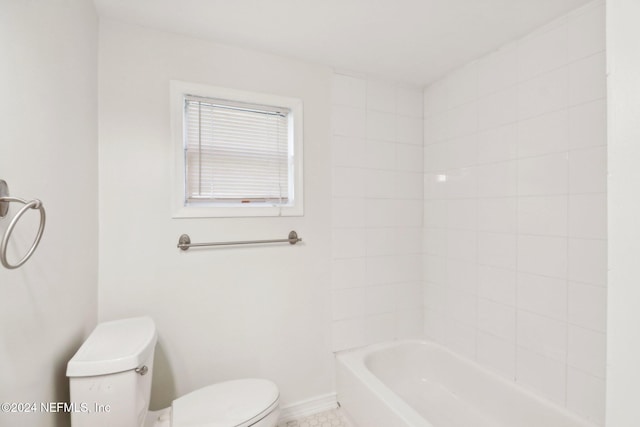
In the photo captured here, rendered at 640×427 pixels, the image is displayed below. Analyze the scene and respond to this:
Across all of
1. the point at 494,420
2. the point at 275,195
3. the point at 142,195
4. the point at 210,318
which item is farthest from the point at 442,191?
the point at 142,195

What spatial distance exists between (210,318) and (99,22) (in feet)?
5.23

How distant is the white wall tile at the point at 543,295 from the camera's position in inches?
57.1

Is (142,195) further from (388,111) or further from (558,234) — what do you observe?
(558,234)

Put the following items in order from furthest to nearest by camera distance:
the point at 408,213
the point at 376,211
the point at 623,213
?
the point at 408,213, the point at 376,211, the point at 623,213

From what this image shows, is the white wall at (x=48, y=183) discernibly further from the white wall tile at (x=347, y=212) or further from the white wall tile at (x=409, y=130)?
the white wall tile at (x=409, y=130)

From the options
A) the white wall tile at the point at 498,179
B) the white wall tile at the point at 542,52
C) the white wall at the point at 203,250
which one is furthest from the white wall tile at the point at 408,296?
the white wall tile at the point at 542,52

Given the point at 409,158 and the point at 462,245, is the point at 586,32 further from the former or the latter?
the point at 462,245

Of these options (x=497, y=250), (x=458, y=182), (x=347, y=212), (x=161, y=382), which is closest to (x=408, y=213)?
(x=458, y=182)

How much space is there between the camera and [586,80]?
1357 mm

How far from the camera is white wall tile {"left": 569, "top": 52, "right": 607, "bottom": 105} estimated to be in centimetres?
130

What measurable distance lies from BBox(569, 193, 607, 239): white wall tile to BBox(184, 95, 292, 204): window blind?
150 centimetres

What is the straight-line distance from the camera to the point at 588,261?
4.44ft

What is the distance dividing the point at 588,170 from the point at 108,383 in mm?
2134

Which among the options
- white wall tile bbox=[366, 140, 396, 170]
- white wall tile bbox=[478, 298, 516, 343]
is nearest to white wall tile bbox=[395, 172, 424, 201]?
white wall tile bbox=[366, 140, 396, 170]
